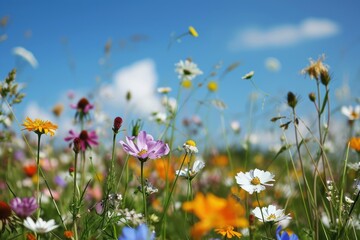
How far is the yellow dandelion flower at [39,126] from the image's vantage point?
107cm

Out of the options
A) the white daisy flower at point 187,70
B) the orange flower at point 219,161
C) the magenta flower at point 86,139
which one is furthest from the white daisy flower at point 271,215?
the orange flower at point 219,161

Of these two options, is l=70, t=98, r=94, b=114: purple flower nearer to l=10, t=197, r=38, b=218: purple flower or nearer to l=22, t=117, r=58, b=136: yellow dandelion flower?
l=22, t=117, r=58, b=136: yellow dandelion flower

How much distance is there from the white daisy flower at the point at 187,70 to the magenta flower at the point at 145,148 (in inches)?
36.2

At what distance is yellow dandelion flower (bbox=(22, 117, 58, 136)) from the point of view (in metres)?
1.07

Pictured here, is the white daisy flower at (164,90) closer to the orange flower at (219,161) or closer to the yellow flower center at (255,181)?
the orange flower at (219,161)

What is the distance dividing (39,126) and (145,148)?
0.98ft

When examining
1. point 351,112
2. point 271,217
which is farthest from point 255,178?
point 351,112

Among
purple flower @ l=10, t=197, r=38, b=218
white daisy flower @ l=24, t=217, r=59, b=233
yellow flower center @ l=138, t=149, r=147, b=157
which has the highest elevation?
yellow flower center @ l=138, t=149, r=147, b=157

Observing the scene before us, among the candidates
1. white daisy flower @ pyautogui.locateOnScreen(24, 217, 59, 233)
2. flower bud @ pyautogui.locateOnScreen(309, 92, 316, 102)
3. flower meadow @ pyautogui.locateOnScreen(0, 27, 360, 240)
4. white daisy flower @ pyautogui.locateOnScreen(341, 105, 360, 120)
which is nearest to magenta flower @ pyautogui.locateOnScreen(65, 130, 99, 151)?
flower meadow @ pyautogui.locateOnScreen(0, 27, 360, 240)

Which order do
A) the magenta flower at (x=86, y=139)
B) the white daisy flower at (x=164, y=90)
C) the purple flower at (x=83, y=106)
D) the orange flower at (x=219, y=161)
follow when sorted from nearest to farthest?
the magenta flower at (x=86, y=139), the purple flower at (x=83, y=106), the white daisy flower at (x=164, y=90), the orange flower at (x=219, y=161)

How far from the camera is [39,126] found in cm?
107

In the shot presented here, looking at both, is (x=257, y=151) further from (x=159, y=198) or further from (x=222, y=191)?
(x=159, y=198)

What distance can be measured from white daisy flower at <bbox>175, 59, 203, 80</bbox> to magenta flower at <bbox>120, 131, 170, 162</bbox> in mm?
920

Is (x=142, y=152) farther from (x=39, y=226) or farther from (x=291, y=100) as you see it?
(x=291, y=100)
